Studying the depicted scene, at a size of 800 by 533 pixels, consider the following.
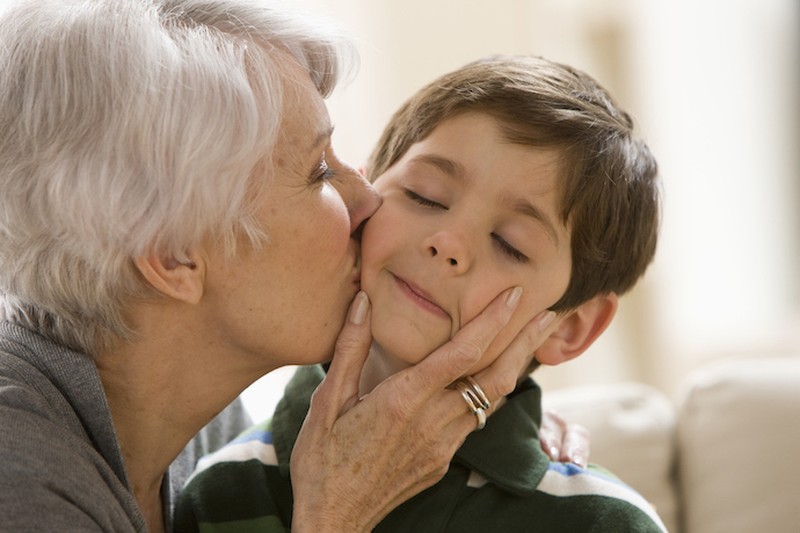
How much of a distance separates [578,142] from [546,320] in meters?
0.31

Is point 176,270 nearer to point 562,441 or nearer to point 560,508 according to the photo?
point 560,508

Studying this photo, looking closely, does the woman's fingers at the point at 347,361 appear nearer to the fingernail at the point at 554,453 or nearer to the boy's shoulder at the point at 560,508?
the boy's shoulder at the point at 560,508

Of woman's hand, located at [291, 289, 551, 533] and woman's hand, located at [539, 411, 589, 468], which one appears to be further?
woman's hand, located at [539, 411, 589, 468]

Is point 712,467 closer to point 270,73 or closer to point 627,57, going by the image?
point 270,73

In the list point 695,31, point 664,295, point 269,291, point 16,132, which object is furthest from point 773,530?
point 695,31

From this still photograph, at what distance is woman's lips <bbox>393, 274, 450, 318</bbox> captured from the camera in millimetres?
1631

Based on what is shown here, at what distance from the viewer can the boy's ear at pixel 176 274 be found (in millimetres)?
1497

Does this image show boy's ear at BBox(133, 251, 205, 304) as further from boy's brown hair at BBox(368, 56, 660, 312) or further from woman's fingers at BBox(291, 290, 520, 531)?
boy's brown hair at BBox(368, 56, 660, 312)

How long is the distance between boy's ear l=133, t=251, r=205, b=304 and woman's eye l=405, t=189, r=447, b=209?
1.25 ft

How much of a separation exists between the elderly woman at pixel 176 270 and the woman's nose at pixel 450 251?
10cm

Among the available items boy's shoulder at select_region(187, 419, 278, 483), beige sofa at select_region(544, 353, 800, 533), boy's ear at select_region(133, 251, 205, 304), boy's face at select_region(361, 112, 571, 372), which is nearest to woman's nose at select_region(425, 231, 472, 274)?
boy's face at select_region(361, 112, 571, 372)

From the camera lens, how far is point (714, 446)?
7.06 feet

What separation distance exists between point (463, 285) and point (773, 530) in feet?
2.90

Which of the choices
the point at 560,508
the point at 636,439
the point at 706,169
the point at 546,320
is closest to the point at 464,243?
the point at 546,320
